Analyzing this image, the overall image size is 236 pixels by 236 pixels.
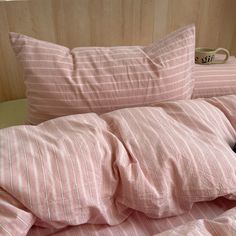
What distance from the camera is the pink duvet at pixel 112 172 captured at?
48 cm

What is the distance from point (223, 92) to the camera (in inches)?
37.2

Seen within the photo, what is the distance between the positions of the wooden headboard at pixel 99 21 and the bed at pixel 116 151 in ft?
0.76

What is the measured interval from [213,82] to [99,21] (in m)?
0.50

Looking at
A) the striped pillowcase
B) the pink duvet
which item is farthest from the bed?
the striped pillowcase

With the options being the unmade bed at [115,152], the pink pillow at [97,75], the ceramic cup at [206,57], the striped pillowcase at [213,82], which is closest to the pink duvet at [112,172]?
the unmade bed at [115,152]

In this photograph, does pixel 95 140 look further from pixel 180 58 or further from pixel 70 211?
pixel 180 58

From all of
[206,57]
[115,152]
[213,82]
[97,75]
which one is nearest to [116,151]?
[115,152]

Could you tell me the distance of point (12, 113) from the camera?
3.16 feet

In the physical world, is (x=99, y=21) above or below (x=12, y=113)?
above

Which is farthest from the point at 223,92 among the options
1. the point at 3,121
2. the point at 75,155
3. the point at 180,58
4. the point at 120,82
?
the point at 3,121

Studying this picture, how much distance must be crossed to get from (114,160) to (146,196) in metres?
0.10

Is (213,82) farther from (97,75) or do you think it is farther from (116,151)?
(116,151)

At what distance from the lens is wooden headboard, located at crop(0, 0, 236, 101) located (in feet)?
3.03

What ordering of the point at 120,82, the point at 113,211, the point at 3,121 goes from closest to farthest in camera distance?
the point at 113,211 → the point at 120,82 → the point at 3,121
